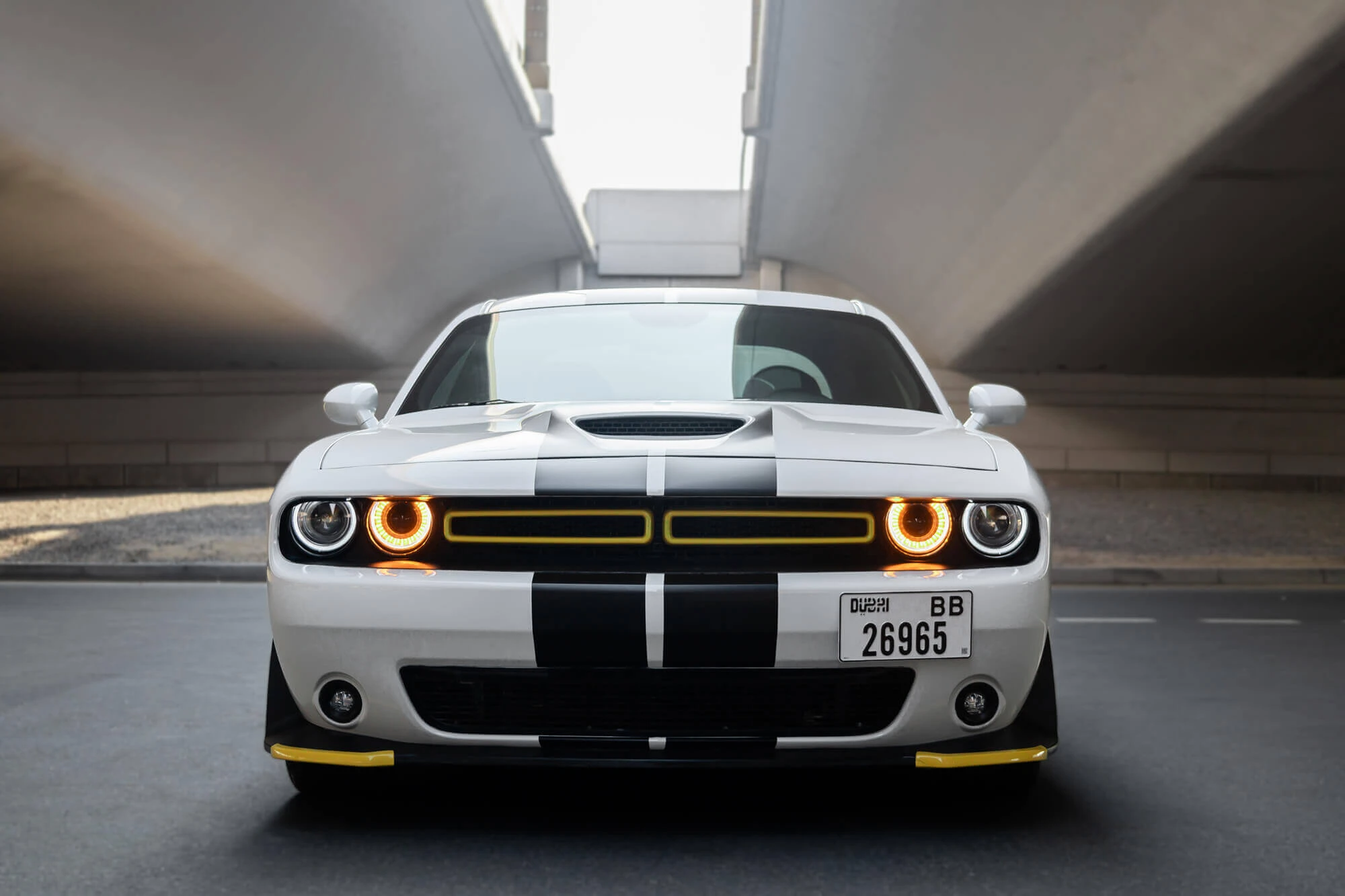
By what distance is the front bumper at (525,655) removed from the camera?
307cm

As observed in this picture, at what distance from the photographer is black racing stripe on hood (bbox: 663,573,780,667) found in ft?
9.96

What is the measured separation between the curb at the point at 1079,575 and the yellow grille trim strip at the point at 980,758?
26.1 ft

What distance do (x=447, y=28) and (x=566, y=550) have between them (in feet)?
42.6

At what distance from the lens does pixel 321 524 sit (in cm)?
331

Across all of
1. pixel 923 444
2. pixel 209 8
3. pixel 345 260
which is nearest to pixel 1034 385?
pixel 345 260

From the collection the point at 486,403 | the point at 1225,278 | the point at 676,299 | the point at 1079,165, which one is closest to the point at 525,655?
the point at 486,403

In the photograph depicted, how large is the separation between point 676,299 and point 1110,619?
4856mm

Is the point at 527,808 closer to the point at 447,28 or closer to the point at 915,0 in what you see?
the point at 915,0

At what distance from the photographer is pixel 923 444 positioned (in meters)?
3.49

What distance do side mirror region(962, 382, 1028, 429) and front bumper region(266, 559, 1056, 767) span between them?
3.82 ft

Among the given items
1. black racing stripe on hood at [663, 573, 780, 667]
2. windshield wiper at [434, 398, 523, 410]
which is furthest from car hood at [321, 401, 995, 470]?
black racing stripe on hood at [663, 573, 780, 667]

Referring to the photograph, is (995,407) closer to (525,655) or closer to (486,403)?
(486,403)

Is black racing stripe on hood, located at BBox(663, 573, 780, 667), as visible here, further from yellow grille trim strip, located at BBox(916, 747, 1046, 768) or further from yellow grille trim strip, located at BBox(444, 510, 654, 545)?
yellow grille trim strip, located at BBox(916, 747, 1046, 768)

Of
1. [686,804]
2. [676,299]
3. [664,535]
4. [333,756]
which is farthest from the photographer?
[676,299]
